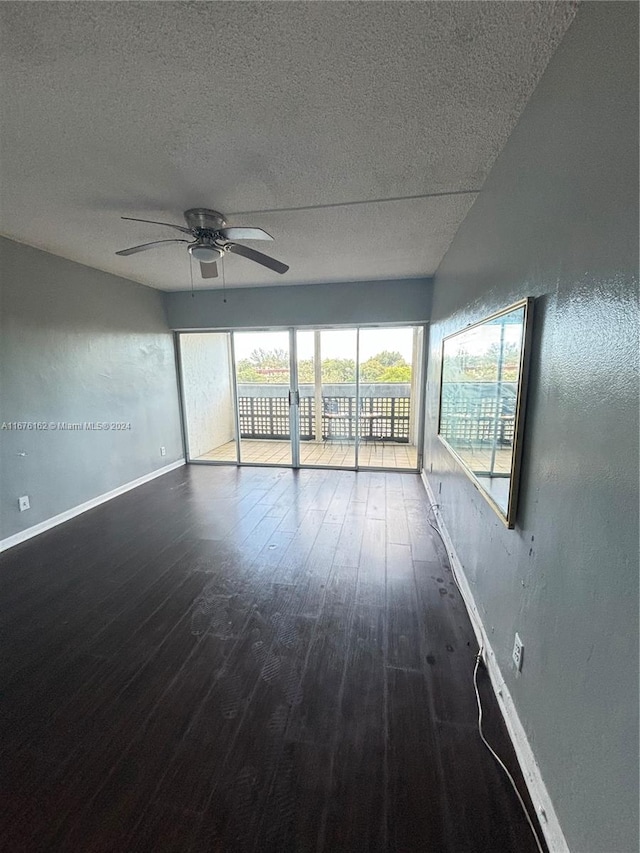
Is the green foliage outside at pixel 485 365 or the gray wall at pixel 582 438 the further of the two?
the green foliage outside at pixel 485 365

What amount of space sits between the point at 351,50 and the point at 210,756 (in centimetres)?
258

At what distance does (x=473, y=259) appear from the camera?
7.01 ft

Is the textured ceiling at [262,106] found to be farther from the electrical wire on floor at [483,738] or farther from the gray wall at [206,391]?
the gray wall at [206,391]

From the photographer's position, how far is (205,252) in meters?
2.33

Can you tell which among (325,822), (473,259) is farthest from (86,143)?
(325,822)

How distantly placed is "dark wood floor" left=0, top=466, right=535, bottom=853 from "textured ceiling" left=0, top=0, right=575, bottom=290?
8.21 ft

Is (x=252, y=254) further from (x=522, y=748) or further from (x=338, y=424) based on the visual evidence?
(x=338, y=424)

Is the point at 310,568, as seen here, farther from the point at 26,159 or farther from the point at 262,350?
the point at 262,350

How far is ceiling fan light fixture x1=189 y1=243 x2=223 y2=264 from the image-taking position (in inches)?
90.5

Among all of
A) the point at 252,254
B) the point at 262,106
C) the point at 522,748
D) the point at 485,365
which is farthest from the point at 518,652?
the point at 252,254

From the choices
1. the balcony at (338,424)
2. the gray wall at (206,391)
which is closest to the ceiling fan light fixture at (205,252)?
the balcony at (338,424)

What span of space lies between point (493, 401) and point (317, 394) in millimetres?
3662

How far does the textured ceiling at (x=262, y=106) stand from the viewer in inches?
41.1

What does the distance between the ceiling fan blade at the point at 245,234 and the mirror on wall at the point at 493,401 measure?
1384 mm
